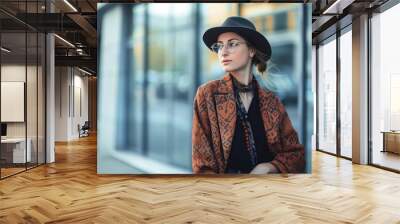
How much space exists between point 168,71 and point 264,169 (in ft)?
7.48

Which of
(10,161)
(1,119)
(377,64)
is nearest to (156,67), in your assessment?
(1,119)

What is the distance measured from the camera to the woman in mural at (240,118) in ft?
20.1

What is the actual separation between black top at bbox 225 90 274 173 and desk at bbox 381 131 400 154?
2.86 meters

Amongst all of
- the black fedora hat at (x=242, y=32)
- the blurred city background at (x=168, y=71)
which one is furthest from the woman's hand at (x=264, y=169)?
the black fedora hat at (x=242, y=32)

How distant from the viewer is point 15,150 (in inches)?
281

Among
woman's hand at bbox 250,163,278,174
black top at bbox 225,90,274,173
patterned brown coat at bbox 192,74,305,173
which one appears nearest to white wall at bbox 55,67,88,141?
patterned brown coat at bbox 192,74,305,173

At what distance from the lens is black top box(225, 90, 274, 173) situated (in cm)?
611

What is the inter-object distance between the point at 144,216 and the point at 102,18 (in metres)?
3.71

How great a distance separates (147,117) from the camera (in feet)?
20.6

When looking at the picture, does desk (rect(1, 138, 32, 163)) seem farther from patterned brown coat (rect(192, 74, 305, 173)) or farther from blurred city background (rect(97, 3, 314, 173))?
patterned brown coat (rect(192, 74, 305, 173))

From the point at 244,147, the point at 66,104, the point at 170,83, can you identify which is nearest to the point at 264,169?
the point at 244,147

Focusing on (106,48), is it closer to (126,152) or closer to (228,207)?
(126,152)

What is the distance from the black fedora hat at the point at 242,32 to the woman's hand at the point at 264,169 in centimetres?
176

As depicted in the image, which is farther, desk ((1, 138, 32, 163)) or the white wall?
the white wall
